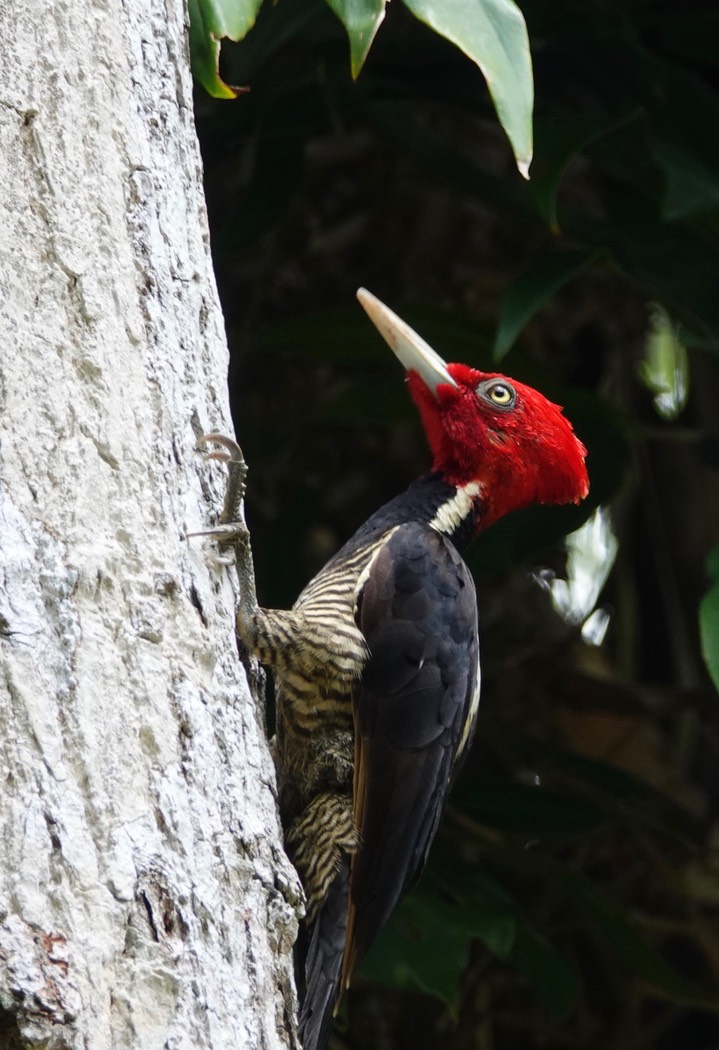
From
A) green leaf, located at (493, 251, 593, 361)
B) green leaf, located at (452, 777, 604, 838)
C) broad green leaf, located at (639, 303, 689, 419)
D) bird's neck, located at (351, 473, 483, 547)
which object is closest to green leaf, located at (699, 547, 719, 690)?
bird's neck, located at (351, 473, 483, 547)

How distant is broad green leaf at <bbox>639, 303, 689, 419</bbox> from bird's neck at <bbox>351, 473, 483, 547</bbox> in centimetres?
198

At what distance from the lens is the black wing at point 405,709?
105 inches

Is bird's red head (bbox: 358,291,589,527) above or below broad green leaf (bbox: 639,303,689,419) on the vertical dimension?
above

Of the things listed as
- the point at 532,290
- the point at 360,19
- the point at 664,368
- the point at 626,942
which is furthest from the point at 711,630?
the point at 664,368

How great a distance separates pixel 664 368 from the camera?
17.8 ft

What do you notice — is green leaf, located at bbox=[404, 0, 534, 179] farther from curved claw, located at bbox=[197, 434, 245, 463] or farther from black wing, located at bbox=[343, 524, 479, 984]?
black wing, located at bbox=[343, 524, 479, 984]

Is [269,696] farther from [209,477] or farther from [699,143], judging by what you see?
[699,143]

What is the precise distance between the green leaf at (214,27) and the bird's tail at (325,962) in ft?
4.68

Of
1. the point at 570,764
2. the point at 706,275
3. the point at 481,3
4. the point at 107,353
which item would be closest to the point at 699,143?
the point at 706,275

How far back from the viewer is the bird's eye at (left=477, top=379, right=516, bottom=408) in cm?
317

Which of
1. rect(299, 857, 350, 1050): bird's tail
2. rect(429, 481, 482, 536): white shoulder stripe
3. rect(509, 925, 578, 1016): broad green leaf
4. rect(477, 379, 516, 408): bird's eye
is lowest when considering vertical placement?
rect(509, 925, 578, 1016): broad green leaf

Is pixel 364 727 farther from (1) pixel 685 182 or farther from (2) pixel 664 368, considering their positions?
(2) pixel 664 368

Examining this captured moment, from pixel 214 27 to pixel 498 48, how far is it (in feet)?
1.49

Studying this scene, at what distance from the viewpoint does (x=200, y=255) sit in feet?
7.37
